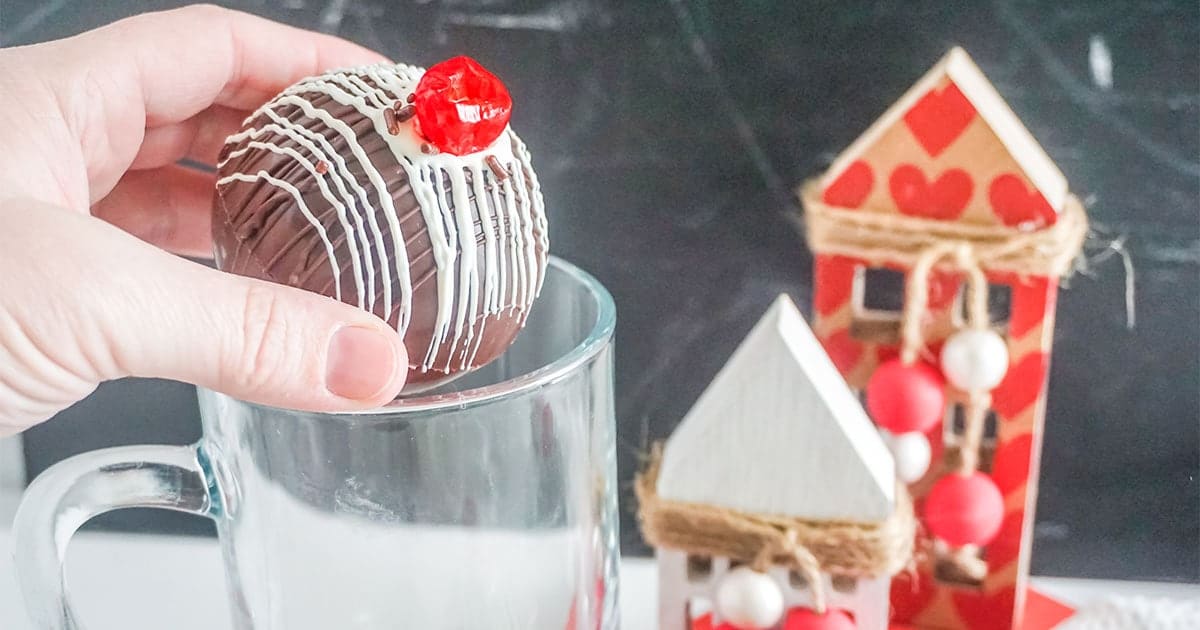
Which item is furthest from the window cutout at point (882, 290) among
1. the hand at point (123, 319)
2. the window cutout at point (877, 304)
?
the hand at point (123, 319)

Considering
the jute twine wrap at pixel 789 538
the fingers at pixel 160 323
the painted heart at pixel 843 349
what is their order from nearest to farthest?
the fingers at pixel 160 323
the jute twine wrap at pixel 789 538
the painted heart at pixel 843 349

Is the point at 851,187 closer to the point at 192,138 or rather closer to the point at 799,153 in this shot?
the point at 799,153

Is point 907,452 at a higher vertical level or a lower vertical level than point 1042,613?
higher

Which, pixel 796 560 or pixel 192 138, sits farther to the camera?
pixel 192 138

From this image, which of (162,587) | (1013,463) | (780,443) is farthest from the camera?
(162,587)

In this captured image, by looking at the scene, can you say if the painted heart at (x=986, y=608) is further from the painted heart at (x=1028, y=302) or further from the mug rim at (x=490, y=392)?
the mug rim at (x=490, y=392)

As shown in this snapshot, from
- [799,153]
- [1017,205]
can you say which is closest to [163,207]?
[799,153]
